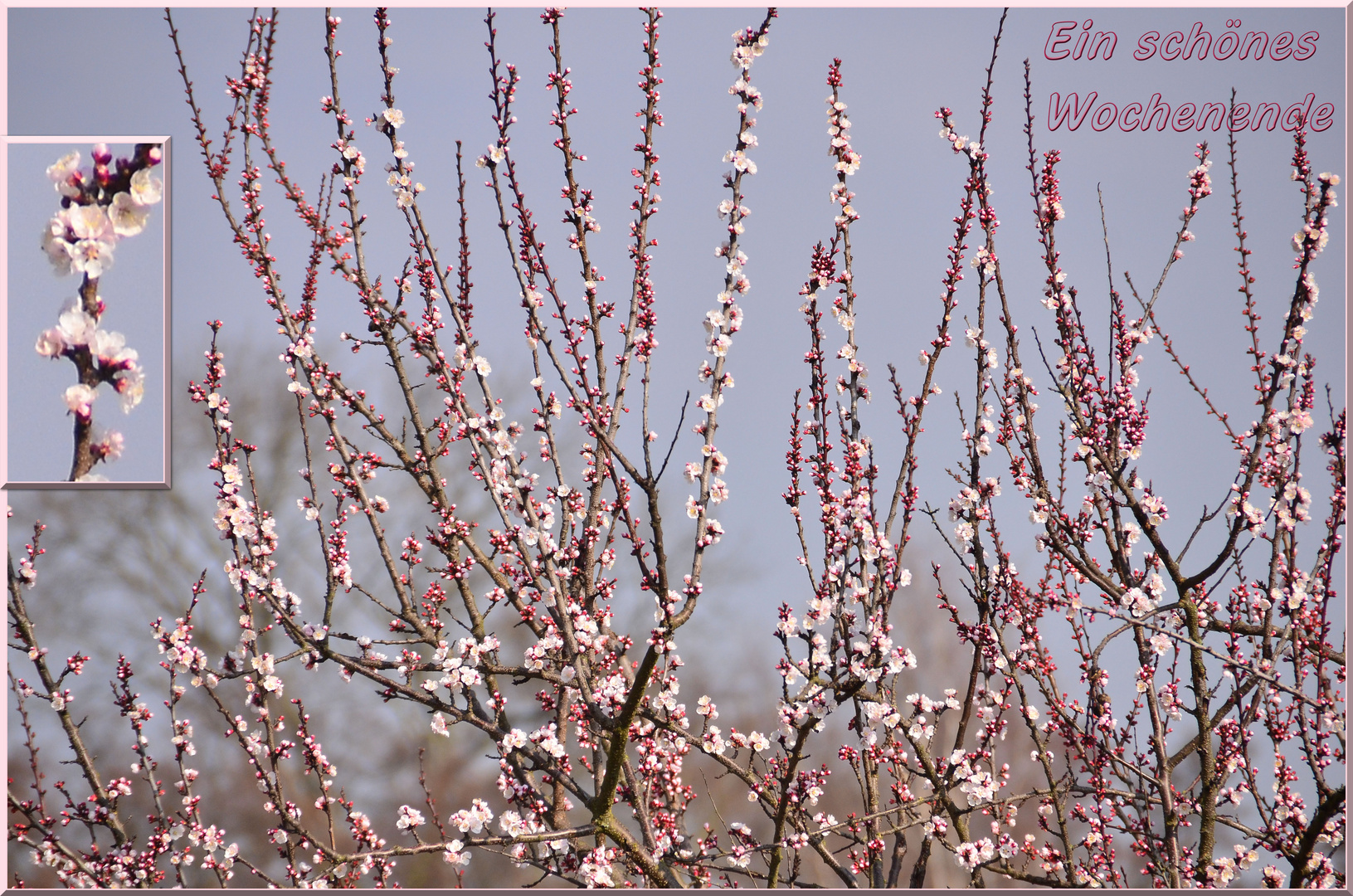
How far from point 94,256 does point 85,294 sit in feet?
0.33

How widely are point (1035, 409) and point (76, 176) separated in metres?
2.42

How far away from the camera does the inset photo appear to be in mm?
2189

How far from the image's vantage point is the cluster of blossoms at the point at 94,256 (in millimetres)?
2197

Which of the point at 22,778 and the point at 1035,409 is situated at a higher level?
the point at 1035,409

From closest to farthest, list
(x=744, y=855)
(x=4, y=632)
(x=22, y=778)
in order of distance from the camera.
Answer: (x=744, y=855), (x=4, y=632), (x=22, y=778)

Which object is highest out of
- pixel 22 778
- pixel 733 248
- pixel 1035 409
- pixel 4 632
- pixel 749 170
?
pixel 749 170

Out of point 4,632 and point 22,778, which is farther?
point 22,778

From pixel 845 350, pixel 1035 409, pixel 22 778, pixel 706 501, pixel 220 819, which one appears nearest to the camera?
pixel 706 501

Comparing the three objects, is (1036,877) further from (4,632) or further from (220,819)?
(220,819)

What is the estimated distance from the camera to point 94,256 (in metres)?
2.20

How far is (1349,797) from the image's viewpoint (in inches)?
73.3

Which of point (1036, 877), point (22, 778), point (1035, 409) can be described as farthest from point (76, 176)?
point (1036, 877)

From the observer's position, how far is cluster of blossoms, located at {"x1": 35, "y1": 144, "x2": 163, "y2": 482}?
220cm

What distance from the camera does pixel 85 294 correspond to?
220 centimetres
